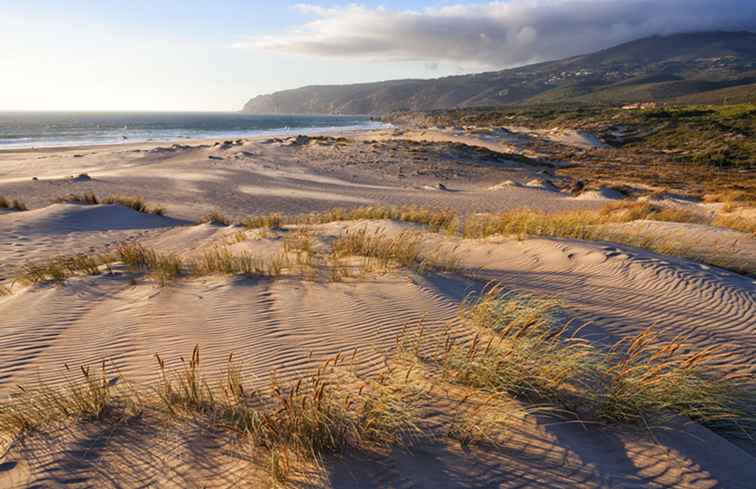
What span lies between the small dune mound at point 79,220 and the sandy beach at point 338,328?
0.07 m

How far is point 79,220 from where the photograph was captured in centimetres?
1194

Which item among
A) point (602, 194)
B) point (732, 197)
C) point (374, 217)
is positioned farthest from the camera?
point (602, 194)

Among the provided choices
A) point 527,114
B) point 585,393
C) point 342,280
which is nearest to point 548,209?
point 342,280

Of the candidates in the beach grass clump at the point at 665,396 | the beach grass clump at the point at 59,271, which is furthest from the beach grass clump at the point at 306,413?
the beach grass clump at the point at 59,271

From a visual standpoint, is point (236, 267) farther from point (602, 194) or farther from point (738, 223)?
point (602, 194)

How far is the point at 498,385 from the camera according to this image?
319 centimetres

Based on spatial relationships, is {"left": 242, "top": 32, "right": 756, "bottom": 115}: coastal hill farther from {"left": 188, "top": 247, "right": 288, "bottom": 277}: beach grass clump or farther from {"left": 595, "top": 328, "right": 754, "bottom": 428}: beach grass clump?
{"left": 188, "top": 247, "right": 288, "bottom": 277}: beach grass clump

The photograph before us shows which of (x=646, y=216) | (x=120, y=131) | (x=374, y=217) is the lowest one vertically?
(x=646, y=216)

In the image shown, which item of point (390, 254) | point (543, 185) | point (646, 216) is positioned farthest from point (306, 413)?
point (543, 185)

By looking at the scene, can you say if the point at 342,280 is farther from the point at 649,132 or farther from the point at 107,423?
the point at 649,132

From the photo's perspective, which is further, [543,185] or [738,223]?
[543,185]

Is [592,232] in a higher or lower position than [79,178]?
lower

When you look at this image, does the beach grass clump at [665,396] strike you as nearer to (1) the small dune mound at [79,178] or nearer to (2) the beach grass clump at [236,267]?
(2) the beach grass clump at [236,267]

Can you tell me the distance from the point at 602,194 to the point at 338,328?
17936 millimetres
